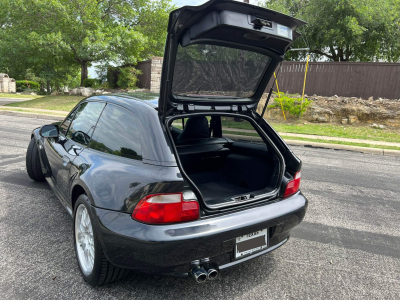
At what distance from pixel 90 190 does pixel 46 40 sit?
20598mm

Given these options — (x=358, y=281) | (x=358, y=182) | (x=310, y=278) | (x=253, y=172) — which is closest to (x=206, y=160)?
(x=253, y=172)

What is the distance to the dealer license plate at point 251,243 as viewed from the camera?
230 centimetres

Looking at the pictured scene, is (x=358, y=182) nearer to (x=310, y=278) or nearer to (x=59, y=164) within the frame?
(x=310, y=278)

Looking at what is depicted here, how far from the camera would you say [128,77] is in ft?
67.5

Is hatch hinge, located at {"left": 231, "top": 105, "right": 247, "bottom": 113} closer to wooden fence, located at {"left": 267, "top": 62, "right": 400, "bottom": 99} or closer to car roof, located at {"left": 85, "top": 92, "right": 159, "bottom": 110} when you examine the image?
car roof, located at {"left": 85, "top": 92, "right": 159, "bottom": 110}

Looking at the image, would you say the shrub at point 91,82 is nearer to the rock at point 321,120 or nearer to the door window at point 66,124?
the rock at point 321,120

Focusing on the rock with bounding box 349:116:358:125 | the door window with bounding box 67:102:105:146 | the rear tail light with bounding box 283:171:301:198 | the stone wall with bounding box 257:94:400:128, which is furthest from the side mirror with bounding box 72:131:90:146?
the rock with bounding box 349:116:358:125

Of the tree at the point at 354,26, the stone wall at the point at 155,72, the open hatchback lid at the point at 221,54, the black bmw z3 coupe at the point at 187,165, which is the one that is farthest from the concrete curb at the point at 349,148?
the tree at the point at 354,26

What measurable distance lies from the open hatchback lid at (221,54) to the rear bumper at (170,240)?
2.86ft

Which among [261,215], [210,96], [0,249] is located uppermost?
[210,96]

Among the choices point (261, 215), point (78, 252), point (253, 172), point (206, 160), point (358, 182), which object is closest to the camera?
point (261, 215)

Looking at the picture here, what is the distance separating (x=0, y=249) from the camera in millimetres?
2930

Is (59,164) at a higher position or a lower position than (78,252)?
higher

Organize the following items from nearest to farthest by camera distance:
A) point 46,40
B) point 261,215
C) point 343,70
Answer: point 261,215 < point 343,70 < point 46,40
